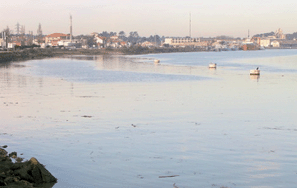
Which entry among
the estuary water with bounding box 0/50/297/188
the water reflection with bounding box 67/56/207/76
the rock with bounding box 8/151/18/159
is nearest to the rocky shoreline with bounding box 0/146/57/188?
the estuary water with bounding box 0/50/297/188

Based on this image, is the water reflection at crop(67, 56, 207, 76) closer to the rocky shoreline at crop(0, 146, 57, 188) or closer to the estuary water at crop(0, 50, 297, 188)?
the estuary water at crop(0, 50, 297, 188)

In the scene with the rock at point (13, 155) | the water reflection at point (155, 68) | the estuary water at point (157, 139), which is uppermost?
the water reflection at point (155, 68)

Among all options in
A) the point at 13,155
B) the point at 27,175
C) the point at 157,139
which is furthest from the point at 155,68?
the point at 27,175

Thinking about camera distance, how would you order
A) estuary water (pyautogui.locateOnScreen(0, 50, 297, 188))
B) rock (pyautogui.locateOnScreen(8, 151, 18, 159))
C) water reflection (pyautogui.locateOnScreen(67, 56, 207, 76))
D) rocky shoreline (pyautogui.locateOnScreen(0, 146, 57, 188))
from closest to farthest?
1. rocky shoreline (pyautogui.locateOnScreen(0, 146, 57, 188))
2. estuary water (pyautogui.locateOnScreen(0, 50, 297, 188))
3. rock (pyautogui.locateOnScreen(8, 151, 18, 159))
4. water reflection (pyautogui.locateOnScreen(67, 56, 207, 76))

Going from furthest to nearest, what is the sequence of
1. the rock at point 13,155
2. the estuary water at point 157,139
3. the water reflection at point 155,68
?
1. the water reflection at point 155,68
2. the rock at point 13,155
3. the estuary water at point 157,139

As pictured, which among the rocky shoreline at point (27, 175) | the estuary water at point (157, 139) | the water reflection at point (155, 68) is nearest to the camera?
A: the rocky shoreline at point (27, 175)

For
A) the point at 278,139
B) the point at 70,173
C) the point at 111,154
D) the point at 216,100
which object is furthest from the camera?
the point at 216,100

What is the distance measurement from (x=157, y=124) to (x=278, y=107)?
420 inches

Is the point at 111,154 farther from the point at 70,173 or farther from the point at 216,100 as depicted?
the point at 216,100

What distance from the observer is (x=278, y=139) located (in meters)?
17.8

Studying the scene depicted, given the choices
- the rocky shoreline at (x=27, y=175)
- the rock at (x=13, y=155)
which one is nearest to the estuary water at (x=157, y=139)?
the rock at (x=13, y=155)

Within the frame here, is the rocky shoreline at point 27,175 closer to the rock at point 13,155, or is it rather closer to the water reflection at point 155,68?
the rock at point 13,155

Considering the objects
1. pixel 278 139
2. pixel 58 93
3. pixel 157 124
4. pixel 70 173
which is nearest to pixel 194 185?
pixel 70 173

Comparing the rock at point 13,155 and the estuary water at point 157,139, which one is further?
the rock at point 13,155
